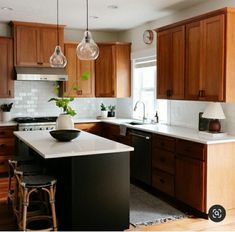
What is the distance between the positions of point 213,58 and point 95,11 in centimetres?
206

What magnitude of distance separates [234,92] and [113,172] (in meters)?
1.63

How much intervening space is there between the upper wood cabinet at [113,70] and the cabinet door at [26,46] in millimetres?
1165

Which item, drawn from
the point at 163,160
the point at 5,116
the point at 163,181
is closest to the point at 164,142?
the point at 163,160

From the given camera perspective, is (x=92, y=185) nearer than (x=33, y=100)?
Yes

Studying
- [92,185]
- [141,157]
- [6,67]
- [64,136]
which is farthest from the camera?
[6,67]

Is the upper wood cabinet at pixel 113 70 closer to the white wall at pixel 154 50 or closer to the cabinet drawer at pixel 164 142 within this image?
the white wall at pixel 154 50

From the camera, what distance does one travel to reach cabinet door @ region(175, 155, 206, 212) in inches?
149

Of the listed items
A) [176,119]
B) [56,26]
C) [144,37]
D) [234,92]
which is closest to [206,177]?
[234,92]

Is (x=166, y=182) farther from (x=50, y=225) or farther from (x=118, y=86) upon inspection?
(x=118, y=86)

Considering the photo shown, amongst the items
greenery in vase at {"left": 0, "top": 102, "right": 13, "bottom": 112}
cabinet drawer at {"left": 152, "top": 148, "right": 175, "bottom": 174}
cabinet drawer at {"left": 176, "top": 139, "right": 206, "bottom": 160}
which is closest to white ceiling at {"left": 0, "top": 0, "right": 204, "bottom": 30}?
greenery in vase at {"left": 0, "top": 102, "right": 13, "bottom": 112}

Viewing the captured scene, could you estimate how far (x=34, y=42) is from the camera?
232 inches

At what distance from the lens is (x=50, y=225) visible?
143 inches

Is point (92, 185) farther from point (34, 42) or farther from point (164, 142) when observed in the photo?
A: point (34, 42)

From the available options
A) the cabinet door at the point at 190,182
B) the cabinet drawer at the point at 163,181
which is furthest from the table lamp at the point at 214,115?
the cabinet drawer at the point at 163,181
